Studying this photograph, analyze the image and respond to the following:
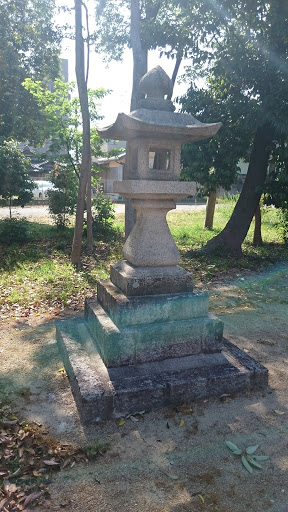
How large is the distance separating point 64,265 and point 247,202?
5188 millimetres

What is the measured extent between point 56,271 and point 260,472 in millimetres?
6323

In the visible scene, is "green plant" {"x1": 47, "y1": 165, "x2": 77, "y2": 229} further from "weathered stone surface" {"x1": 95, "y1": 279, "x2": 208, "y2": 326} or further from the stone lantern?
"weathered stone surface" {"x1": 95, "y1": 279, "x2": 208, "y2": 326}

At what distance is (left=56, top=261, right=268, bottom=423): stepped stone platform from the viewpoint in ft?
11.0

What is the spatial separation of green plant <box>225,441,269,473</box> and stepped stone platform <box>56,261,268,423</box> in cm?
69

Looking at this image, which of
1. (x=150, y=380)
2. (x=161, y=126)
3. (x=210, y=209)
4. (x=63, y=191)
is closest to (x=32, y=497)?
(x=150, y=380)

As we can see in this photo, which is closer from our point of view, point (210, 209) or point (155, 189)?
point (155, 189)

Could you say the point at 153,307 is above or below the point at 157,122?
below

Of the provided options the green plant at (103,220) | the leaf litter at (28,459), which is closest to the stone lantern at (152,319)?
the leaf litter at (28,459)

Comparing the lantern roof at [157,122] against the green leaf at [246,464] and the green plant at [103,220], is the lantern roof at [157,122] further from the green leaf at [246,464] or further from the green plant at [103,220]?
the green plant at [103,220]

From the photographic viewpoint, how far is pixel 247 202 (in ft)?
32.8

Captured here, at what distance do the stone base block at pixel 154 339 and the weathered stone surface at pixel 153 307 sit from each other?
5cm

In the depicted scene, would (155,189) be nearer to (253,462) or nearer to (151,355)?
(151,355)

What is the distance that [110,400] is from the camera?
3.24m

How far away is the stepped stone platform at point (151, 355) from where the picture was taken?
11.0 ft
